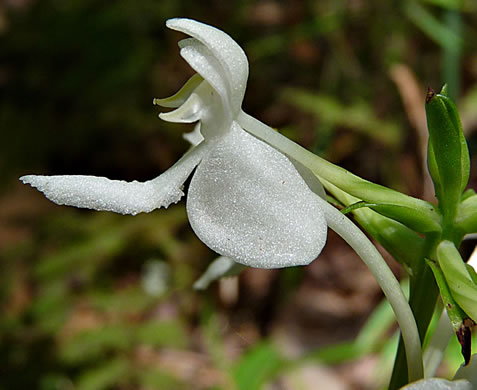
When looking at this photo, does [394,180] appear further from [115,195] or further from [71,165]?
[115,195]

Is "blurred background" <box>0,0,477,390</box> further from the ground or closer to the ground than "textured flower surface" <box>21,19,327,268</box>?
closer to the ground

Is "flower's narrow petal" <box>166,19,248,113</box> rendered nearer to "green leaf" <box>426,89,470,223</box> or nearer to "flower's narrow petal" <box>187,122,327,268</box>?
"flower's narrow petal" <box>187,122,327,268</box>

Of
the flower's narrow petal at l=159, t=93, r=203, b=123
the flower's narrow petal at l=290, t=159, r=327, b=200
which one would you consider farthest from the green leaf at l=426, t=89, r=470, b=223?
the flower's narrow petal at l=159, t=93, r=203, b=123

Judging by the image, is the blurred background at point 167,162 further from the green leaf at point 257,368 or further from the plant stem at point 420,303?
the plant stem at point 420,303

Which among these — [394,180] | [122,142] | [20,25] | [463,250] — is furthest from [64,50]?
[463,250]

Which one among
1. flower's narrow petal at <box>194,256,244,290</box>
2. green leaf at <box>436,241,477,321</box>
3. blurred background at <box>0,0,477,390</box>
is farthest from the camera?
blurred background at <box>0,0,477,390</box>

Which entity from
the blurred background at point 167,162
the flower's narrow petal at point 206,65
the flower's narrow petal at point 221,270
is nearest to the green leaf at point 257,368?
the blurred background at point 167,162

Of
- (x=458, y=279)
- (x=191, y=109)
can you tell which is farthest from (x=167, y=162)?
(x=458, y=279)
